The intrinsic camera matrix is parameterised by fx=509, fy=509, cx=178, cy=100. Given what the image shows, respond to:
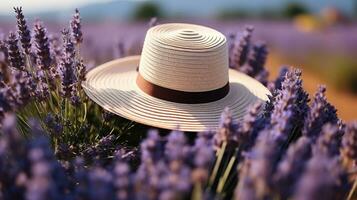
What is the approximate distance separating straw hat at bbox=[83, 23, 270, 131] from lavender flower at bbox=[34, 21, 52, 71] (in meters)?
0.29

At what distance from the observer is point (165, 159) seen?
1.86m

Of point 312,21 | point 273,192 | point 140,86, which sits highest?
point 273,192

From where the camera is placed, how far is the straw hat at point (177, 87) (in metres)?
2.62

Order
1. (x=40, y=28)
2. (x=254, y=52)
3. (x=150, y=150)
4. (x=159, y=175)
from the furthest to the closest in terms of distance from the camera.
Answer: (x=254, y=52)
(x=40, y=28)
(x=150, y=150)
(x=159, y=175)

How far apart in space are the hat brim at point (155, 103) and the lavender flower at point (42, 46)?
29cm

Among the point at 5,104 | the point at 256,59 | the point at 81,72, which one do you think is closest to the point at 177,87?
the point at 81,72

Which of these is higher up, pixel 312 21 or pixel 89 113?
pixel 89 113

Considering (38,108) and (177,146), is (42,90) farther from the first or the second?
(177,146)

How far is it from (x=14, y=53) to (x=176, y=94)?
33.8 inches

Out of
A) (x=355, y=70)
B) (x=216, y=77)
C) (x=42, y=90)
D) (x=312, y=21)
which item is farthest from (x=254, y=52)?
(x=312, y=21)

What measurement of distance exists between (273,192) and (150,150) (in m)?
0.45

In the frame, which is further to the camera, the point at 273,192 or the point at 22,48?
the point at 22,48

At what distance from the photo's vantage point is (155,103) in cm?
271

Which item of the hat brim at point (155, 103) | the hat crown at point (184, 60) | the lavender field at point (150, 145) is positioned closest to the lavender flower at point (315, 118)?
the lavender field at point (150, 145)
